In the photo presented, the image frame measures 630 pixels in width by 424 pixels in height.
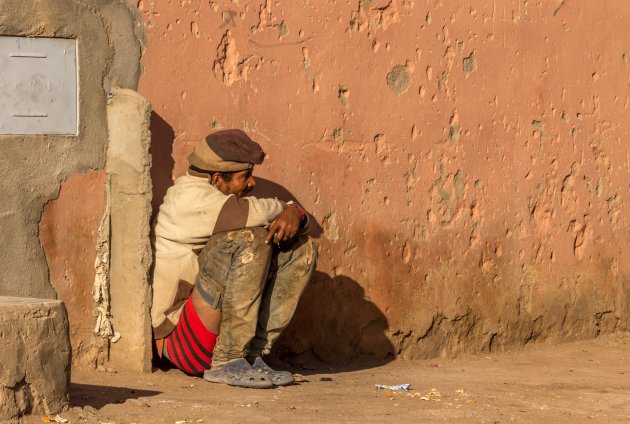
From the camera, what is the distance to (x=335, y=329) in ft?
A: 18.4

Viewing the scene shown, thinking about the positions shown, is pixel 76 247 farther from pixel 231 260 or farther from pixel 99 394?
pixel 99 394

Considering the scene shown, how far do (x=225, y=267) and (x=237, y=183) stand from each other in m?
0.39

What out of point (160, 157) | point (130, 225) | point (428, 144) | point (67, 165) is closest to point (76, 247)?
point (130, 225)

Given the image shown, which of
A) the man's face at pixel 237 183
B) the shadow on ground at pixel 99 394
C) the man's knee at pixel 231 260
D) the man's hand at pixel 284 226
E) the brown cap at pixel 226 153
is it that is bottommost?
the shadow on ground at pixel 99 394

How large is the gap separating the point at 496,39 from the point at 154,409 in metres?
2.83

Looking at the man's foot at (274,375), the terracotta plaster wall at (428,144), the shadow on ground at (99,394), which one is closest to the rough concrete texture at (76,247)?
the terracotta plaster wall at (428,144)

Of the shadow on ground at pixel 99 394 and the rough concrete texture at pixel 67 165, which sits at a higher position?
the rough concrete texture at pixel 67 165

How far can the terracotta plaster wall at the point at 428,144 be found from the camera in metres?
5.25

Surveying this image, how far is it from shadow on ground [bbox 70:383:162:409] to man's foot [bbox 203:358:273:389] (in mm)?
362

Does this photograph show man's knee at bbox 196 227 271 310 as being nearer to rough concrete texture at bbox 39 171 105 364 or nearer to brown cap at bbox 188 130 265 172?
brown cap at bbox 188 130 265 172

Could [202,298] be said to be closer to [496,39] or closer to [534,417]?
[534,417]

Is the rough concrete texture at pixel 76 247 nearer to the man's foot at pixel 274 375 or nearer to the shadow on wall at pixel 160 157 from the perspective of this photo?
the shadow on wall at pixel 160 157

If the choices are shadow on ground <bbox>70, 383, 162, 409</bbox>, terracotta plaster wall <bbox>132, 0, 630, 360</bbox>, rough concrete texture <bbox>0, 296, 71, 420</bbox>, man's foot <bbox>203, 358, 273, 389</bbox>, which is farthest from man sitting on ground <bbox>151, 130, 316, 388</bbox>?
rough concrete texture <bbox>0, 296, 71, 420</bbox>

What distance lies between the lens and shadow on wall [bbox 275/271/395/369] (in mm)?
5492
